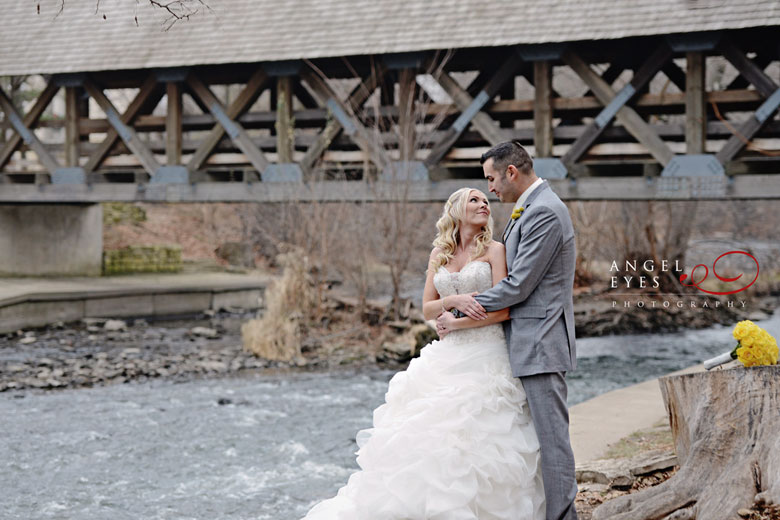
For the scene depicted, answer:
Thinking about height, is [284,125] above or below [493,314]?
above

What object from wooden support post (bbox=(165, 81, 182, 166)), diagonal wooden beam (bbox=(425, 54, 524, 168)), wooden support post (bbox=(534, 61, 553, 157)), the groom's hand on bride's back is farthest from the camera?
wooden support post (bbox=(165, 81, 182, 166))

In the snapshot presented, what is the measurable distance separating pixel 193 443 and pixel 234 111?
713cm

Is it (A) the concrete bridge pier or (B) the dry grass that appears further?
(A) the concrete bridge pier

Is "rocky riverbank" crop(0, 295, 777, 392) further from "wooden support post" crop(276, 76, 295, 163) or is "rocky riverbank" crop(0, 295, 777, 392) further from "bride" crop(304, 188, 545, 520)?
"bride" crop(304, 188, 545, 520)

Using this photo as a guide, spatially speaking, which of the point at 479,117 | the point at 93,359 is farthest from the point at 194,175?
the point at 479,117

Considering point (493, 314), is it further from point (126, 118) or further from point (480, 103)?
point (126, 118)

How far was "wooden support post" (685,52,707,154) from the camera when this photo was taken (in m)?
11.3

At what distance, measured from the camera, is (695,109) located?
1132cm

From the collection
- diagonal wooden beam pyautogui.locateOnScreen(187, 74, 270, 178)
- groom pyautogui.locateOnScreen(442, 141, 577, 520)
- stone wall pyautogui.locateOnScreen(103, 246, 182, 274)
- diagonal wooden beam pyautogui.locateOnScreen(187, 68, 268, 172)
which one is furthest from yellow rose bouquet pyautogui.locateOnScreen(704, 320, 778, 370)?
stone wall pyautogui.locateOnScreen(103, 246, 182, 274)

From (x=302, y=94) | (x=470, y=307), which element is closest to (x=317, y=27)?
(x=302, y=94)

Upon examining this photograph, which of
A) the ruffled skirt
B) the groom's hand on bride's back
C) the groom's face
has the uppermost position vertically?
the groom's face

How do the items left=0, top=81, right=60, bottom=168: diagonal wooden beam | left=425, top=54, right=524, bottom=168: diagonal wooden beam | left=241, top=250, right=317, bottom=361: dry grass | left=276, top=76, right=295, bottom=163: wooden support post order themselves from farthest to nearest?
left=0, top=81, right=60, bottom=168: diagonal wooden beam → left=276, top=76, right=295, bottom=163: wooden support post → left=241, top=250, right=317, bottom=361: dry grass → left=425, top=54, right=524, bottom=168: diagonal wooden beam

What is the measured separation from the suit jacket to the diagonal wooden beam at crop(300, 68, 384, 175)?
953 cm

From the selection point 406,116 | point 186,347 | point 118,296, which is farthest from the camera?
point 118,296
